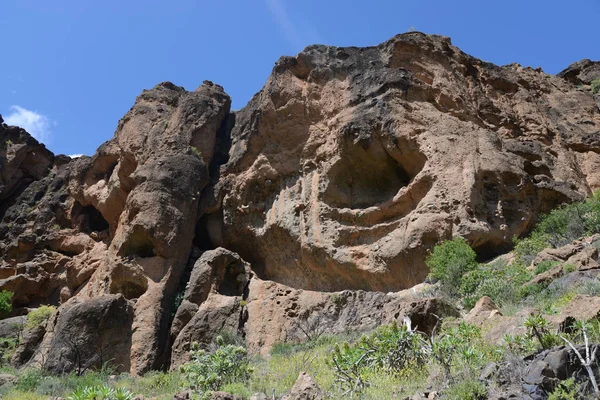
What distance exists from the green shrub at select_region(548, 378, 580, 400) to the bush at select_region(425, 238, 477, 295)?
28.4 feet

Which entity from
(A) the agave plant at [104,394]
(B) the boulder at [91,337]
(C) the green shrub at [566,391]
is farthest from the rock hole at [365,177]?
(C) the green shrub at [566,391]

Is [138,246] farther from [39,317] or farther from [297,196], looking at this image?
[297,196]

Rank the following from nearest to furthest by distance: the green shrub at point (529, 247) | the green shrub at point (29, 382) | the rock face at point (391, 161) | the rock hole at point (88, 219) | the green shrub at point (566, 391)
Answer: the green shrub at point (566, 391)
the green shrub at point (29, 382)
the green shrub at point (529, 247)
the rock face at point (391, 161)
the rock hole at point (88, 219)

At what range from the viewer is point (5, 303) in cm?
2170

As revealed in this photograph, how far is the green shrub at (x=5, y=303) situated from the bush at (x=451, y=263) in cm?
1535

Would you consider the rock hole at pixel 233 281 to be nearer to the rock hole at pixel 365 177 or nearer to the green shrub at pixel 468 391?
the rock hole at pixel 365 177

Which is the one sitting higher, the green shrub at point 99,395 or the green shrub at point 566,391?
the green shrub at point 99,395

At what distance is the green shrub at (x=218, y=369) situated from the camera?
8969 mm

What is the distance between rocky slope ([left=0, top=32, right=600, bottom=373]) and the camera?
16719 mm

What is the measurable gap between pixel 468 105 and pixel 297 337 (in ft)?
32.1

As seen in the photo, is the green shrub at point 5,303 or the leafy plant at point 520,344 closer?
the leafy plant at point 520,344

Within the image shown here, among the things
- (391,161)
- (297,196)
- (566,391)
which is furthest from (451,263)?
(566,391)

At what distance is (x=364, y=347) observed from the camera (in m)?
8.59

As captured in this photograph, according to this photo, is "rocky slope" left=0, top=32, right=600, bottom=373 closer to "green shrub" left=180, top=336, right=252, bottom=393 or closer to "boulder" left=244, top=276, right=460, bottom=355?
"boulder" left=244, top=276, right=460, bottom=355
